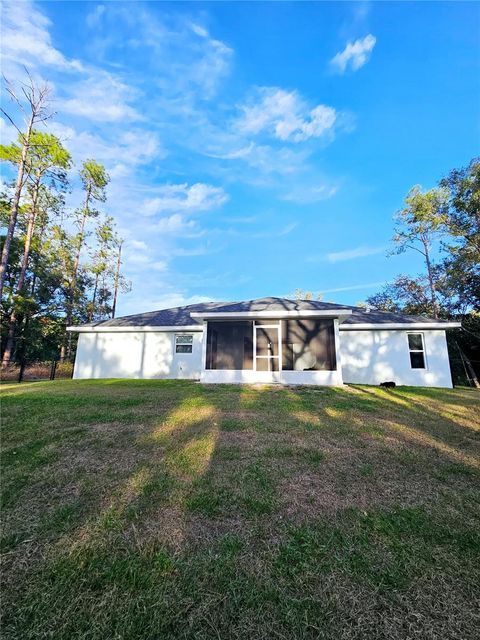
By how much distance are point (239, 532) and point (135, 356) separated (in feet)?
42.1

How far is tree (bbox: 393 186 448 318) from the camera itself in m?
18.7

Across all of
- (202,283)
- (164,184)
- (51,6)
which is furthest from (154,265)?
(51,6)

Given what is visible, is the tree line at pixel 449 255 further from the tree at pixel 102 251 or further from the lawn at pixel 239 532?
the tree at pixel 102 251

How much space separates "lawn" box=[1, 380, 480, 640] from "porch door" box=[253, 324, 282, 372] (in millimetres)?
5915

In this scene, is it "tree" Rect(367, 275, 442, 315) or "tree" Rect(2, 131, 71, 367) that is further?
"tree" Rect(367, 275, 442, 315)

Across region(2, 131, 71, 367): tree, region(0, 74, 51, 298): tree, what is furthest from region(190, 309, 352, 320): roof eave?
region(2, 131, 71, 367): tree

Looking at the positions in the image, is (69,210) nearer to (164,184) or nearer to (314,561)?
(164,184)

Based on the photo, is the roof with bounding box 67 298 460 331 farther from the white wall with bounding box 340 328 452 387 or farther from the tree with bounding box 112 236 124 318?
the tree with bounding box 112 236 124 318

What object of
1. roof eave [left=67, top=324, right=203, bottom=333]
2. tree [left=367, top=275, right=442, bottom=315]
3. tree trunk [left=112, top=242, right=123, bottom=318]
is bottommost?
roof eave [left=67, top=324, right=203, bottom=333]

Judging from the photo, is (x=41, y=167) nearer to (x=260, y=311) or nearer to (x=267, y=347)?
(x=260, y=311)

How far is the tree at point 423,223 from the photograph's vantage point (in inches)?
736

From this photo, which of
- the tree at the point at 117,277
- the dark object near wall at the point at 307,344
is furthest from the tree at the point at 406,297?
the tree at the point at 117,277

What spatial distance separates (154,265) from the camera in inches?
1141

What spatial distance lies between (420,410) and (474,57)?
12806mm
